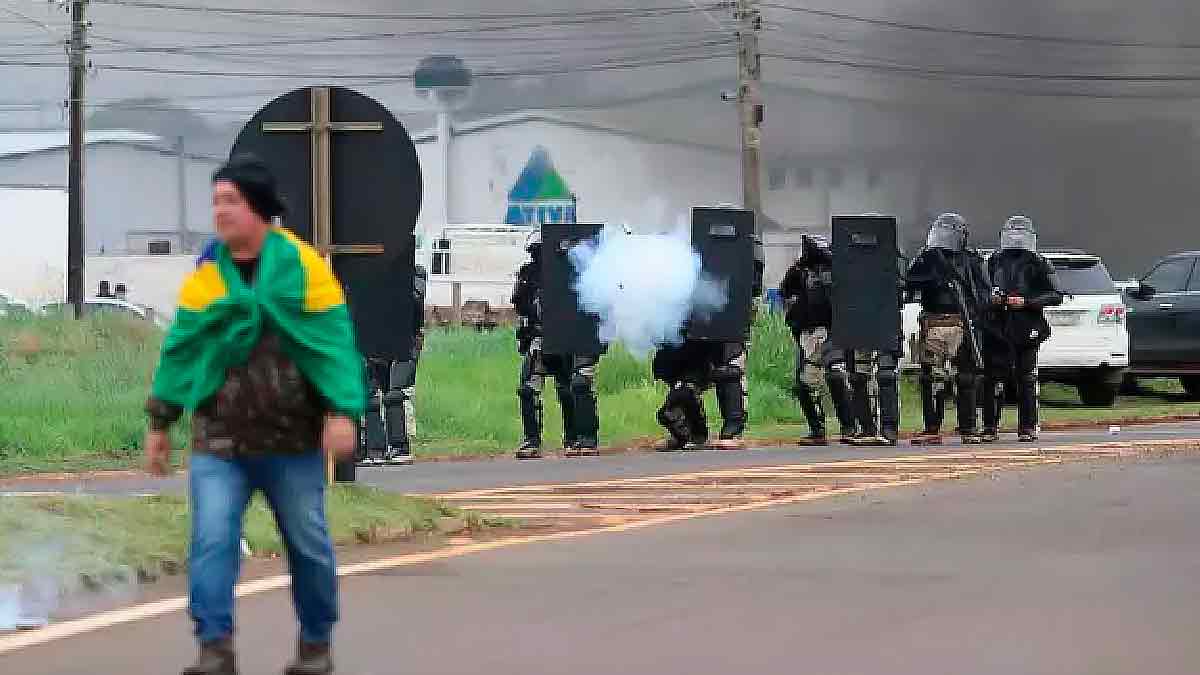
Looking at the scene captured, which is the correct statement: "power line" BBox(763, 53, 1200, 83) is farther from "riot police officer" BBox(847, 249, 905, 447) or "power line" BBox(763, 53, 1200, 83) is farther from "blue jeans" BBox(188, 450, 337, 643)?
"blue jeans" BBox(188, 450, 337, 643)

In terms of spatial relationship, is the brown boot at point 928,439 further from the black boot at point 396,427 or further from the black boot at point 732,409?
Answer: the black boot at point 396,427

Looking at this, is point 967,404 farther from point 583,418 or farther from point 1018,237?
point 583,418

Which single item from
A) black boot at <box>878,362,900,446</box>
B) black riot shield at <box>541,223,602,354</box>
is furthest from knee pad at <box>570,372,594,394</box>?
black boot at <box>878,362,900,446</box>

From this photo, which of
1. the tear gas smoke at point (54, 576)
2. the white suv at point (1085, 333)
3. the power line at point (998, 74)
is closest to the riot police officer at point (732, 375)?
the white suv at point (1085, 333)

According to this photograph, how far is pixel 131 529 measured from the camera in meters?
10.1

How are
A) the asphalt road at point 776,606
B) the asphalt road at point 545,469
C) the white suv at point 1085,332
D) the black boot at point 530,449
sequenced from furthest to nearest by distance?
1. the white suv at point 1085,332
2. the black boot at point 530,449
3. the asphalt road at point 545,469
4. the asphalt road at point 776,606

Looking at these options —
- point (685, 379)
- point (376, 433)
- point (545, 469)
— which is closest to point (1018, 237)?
point (685, 379)

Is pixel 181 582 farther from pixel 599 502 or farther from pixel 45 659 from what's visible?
pixel 599 502

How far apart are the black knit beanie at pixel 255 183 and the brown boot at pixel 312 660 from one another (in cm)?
129

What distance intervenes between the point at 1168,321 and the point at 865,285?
9.11m

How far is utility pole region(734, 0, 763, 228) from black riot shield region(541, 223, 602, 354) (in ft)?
62.2

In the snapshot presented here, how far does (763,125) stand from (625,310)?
2330cm

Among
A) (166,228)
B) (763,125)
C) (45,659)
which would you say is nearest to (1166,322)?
(763,125)

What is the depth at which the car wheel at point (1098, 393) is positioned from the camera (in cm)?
2735
